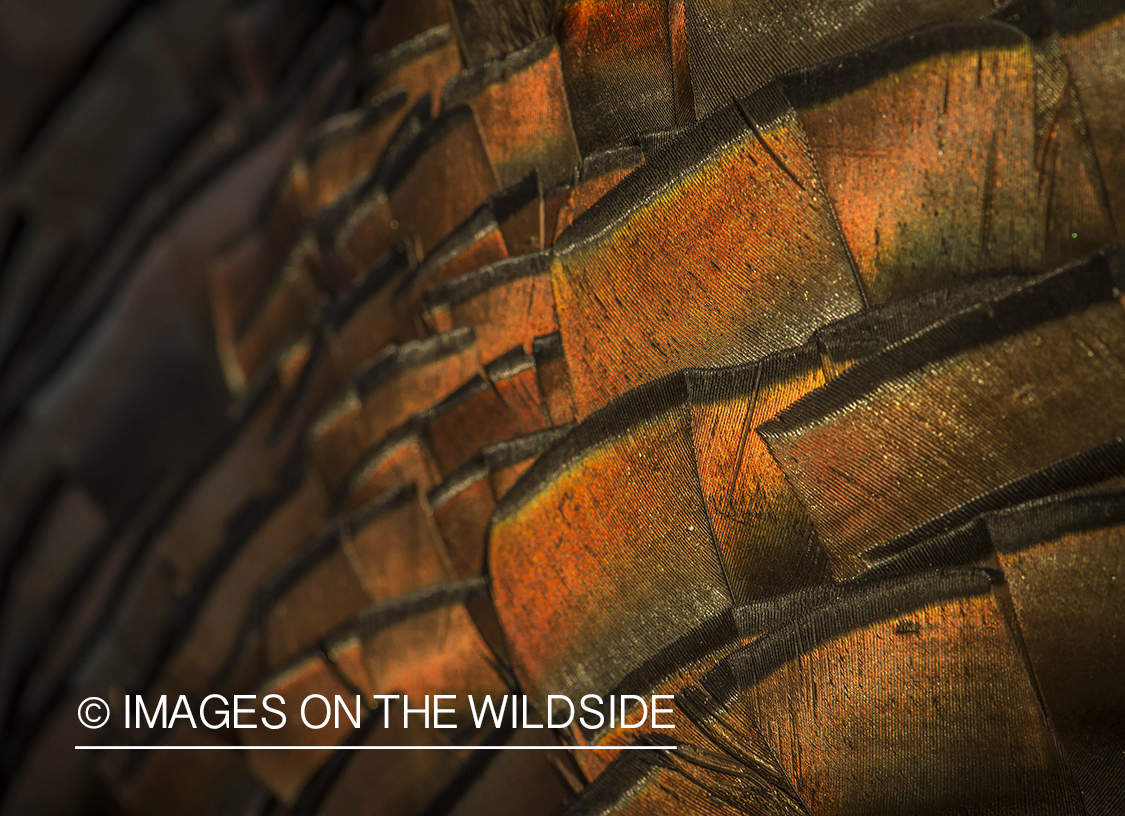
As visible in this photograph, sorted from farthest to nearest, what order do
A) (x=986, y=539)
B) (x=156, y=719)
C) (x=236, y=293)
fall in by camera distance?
(x=236, y=293)
(x=156, y=719)
(x=986, y=539)

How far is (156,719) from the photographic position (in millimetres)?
576

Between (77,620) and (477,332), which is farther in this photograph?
(77,620)

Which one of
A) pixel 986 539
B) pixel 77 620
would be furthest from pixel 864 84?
pixel 77 620

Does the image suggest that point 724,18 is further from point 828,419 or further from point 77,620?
point 77,620

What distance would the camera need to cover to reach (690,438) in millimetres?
321

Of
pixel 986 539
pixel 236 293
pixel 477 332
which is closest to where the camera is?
pixel 986 539

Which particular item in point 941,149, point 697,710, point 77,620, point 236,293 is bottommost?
point 697,710

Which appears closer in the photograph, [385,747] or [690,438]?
[690,438]

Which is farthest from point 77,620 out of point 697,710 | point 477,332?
point 697,710

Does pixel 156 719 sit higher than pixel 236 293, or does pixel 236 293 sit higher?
pixel 236 293

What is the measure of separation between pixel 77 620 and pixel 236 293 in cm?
26

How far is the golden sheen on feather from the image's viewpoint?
0.92 feet

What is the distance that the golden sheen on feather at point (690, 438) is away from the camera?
0.92 feet

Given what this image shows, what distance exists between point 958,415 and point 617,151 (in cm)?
15
